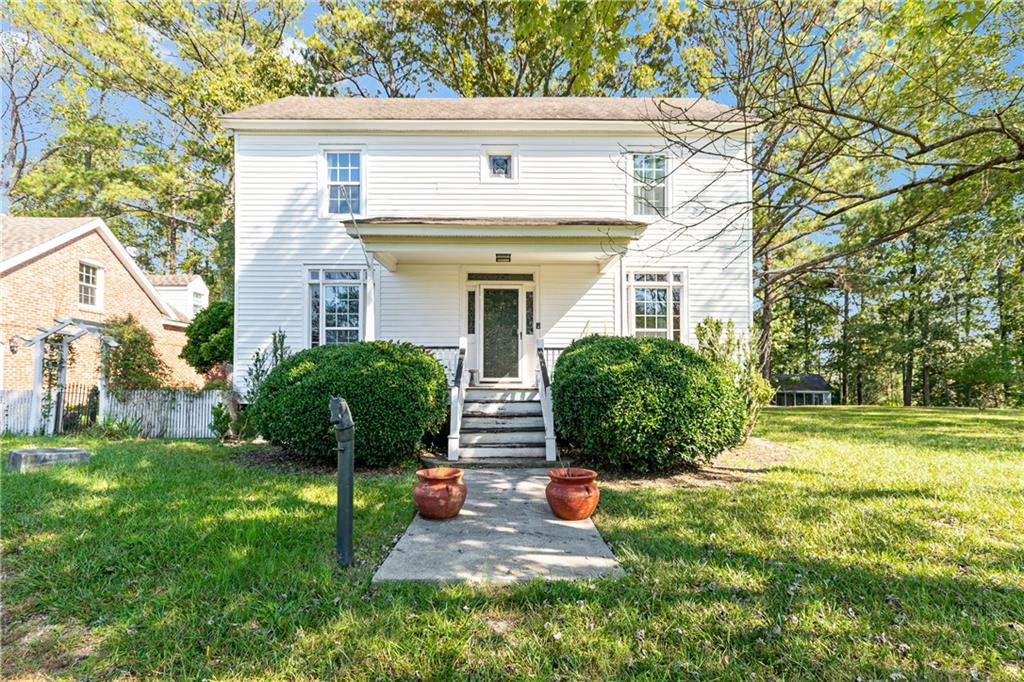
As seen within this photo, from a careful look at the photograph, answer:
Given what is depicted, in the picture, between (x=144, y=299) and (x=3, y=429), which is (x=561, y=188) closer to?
(x=3, y=429)

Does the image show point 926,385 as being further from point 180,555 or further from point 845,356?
point 180,555

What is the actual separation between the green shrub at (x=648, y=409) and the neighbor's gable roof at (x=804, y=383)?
63.5 feet

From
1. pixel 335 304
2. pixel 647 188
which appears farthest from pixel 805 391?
pixel 335 304

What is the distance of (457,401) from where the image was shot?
759 centimetres

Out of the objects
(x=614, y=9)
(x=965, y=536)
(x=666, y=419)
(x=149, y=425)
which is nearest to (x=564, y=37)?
(x=614, y=9)

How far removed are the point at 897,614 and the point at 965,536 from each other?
6.55ft

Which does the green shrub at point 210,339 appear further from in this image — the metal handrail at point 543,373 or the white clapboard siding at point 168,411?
the metal handrail at point 543,373

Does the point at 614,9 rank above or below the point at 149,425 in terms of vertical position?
above

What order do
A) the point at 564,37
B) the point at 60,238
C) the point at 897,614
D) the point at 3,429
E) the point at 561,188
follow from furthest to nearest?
the point at 60,238, the point at 561,188, the point at 3,429, the point at 564,37, the point at 897,614

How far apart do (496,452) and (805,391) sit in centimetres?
2260

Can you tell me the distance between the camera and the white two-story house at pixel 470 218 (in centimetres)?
999

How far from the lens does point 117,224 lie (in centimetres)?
2258

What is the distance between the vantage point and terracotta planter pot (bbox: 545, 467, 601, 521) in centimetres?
443

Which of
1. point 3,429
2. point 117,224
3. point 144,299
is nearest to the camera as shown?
point 3,429
